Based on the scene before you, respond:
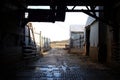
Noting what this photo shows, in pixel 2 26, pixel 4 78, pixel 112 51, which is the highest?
pixel 2 26

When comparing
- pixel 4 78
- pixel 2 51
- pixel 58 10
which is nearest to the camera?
pixel 4 78

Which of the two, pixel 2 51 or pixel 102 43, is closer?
pixel 2 51

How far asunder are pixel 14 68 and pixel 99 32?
26.4 feet

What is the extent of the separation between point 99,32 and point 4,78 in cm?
1019

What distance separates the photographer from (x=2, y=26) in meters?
10.4

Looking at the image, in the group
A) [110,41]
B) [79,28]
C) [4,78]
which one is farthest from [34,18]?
[79,28]

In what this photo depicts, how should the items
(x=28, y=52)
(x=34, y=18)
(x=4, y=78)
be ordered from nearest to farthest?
(x=4, y=78) → (x=34, y=18) → (x=28, y=52)

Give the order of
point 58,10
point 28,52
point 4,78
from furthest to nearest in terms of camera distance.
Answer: point 28,52
point 58,10
point 4,78

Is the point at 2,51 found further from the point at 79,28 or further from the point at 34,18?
the point at 79,28

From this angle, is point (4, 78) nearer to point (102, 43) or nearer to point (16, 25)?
point (16, 25)

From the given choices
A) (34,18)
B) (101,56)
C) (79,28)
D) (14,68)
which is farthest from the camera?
(79,28)

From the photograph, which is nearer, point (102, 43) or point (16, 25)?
point (16, 25)

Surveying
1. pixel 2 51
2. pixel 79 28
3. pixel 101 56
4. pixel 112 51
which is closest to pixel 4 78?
pixel 2 51

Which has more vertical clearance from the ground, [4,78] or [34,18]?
[34,18]
